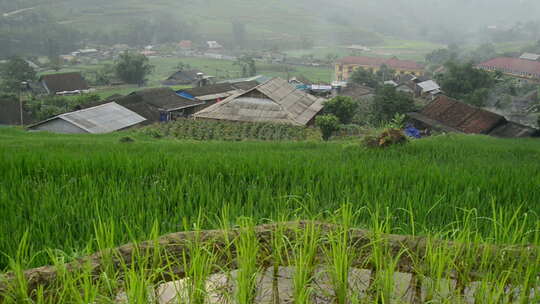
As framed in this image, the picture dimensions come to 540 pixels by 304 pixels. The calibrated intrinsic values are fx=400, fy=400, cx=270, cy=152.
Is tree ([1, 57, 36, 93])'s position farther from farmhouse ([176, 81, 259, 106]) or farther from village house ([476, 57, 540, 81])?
village house ([476, 57, 540, 81])

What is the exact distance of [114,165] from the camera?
3.85 meters

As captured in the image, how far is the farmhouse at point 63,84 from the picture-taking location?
40.8 meters

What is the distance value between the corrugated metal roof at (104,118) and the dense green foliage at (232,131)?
1.74 m

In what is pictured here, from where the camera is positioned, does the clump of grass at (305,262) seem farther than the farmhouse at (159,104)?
No

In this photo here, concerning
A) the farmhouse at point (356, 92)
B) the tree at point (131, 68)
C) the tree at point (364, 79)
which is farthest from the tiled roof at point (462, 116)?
the tree at point (131, 68)

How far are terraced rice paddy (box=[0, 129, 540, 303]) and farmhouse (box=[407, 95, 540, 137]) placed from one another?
18.3 meters

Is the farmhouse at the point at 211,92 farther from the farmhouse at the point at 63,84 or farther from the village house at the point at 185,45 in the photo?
the village house at the point at 185,45

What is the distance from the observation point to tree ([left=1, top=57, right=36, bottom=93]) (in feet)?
133

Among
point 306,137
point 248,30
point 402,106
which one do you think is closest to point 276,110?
point 306,137

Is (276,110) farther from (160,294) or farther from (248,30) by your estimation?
(248,30)

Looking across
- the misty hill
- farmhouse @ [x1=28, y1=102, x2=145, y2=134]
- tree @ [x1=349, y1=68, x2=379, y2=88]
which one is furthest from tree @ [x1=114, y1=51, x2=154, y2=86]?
the misty hill

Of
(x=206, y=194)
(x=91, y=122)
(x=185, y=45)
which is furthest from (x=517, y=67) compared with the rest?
(x=185, y=45)

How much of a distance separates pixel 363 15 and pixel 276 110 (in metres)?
149

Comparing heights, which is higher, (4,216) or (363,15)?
(363,15)
